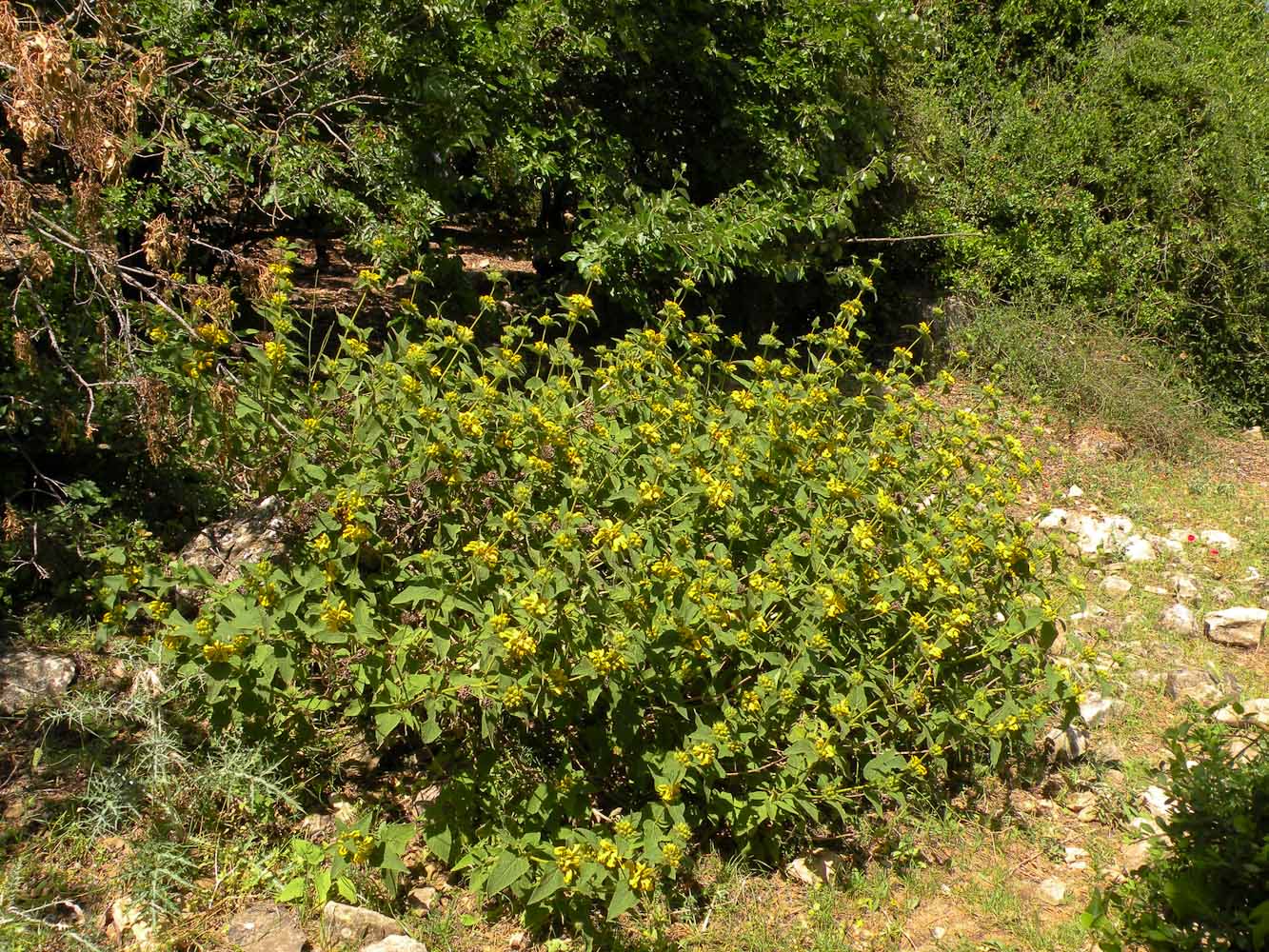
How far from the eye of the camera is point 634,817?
8.66 feet

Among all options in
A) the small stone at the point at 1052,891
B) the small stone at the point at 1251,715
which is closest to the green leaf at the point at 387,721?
the small stone at the point at 1052,891

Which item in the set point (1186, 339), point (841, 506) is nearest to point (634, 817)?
point (841, 506)

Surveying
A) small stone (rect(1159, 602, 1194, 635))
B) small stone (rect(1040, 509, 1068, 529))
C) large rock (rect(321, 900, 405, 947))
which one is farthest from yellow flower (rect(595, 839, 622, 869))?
small stone (rect(1040, 509, 1068, 529))

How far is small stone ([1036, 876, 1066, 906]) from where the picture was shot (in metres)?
3.11

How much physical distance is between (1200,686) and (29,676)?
4.37m

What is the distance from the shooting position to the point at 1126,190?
7.87m

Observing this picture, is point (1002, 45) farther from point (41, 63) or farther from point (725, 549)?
point (41, 63)

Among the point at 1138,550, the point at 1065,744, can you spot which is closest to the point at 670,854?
the point at 1065,744

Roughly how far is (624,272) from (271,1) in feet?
6.72

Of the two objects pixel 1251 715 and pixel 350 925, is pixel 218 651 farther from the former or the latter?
pixel 1251 715

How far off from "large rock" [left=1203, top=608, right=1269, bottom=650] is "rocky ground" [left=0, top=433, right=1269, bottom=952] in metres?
0.11

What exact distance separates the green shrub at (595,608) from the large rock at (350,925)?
72mm

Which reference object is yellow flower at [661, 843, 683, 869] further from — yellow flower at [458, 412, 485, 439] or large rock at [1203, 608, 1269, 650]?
large rock at [1203, 608, 1269, 650]

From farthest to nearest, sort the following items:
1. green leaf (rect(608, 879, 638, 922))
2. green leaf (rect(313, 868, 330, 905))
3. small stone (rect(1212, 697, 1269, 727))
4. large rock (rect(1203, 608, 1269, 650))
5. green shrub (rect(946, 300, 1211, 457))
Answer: green shrub (rect(946, 300, 1211, 457)), large rock (rect(1203, 608, 1269, 650)), small stone (rect(1212, 697, 1269, 727)), green leaf (rect(313, 868, 330, 905)), green leaf (rect(608, 879, 638, 922))
